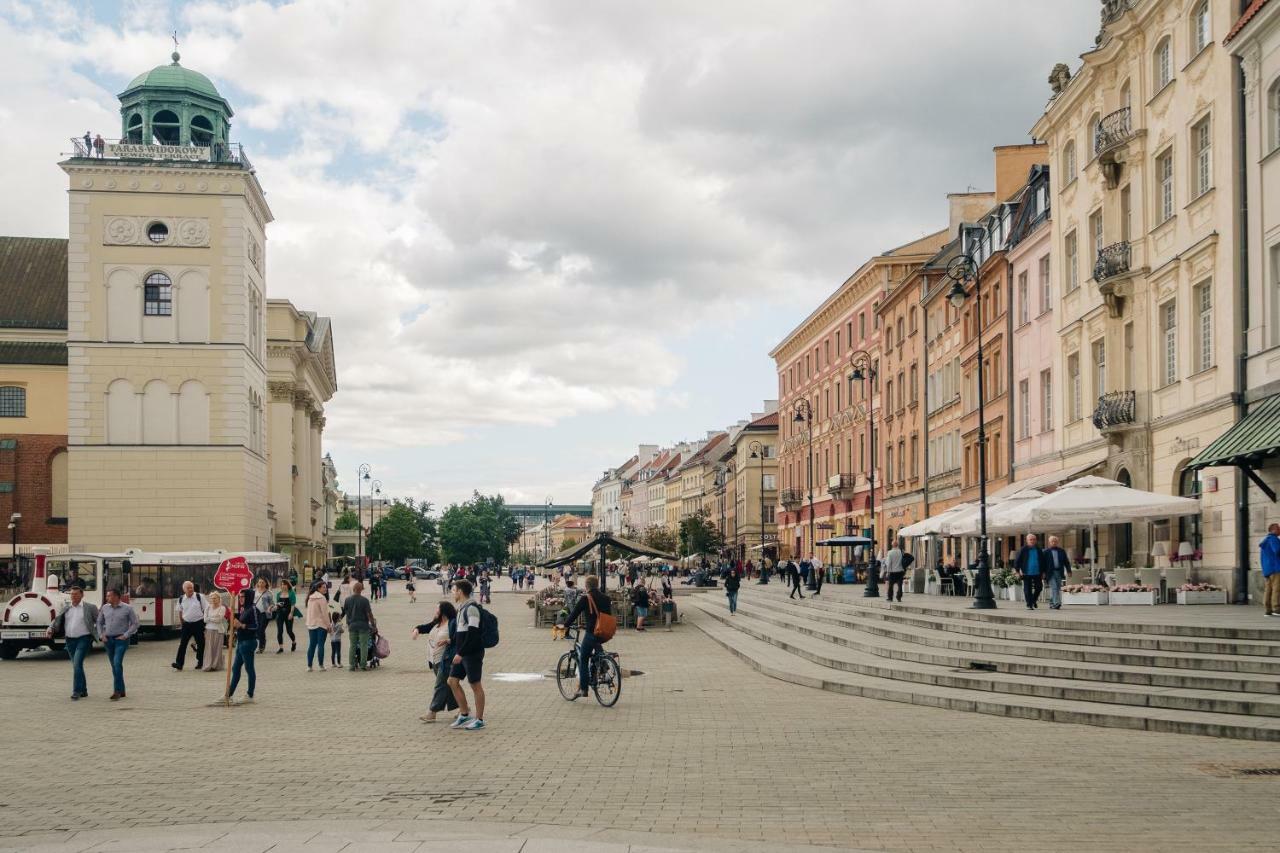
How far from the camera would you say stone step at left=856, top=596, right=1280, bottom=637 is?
55.7 ft

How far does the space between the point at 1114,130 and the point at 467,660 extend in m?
23.1

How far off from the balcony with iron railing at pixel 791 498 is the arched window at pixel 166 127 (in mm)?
41774

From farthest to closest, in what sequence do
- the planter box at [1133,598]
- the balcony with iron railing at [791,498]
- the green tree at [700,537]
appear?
the green tree at [700,537]
the balcony with iron railing at [791,498]
the planter box at [1133,598]

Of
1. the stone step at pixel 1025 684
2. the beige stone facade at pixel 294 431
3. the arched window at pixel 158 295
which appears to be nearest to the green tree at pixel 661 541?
the beige stone facade at pixel 294 431

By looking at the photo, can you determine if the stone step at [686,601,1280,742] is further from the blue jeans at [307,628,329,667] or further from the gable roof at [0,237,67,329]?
the gable roof at [0,237,67,329]

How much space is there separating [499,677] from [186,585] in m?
7.16

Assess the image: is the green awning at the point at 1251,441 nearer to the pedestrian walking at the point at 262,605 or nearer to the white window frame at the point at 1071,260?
the white window frame at the point at 1071,260

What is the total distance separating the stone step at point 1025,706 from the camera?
13.5 meters

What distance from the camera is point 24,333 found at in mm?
69750

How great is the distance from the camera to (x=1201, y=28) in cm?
2703

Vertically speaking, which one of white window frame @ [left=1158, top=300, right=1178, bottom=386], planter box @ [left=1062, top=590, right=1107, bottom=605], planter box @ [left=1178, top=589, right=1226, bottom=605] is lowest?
planter box @ [left=1062, top=590, right=1107, bottom=605]

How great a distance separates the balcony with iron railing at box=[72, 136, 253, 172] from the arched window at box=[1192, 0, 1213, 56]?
145 ft

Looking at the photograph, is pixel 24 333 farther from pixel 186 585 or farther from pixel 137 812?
pixel 137 812

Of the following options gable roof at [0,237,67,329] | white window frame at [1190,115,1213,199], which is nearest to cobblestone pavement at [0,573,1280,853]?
white window frame at [1190,115,1213,199]
